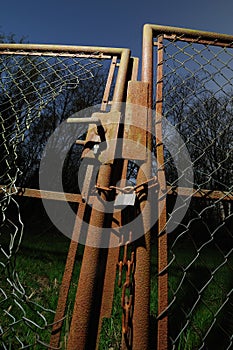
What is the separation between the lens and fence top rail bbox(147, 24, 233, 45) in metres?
0.93

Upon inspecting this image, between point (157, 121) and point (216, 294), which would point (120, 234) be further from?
point (216, 294)

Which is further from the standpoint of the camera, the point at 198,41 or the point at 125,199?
the point at 198,41

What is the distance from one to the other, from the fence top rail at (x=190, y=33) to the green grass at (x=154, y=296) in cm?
79

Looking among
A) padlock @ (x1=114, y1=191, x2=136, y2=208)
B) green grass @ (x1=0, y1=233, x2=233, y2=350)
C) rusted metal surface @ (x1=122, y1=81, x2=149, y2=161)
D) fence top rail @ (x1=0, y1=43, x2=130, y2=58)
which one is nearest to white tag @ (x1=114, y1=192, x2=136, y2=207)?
padlock @ (x1=114, y1=191, x2=136, y2=208)

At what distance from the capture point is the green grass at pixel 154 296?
0.86m

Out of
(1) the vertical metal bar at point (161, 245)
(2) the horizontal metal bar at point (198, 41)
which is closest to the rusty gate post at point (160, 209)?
(1) the vertical metal bar at point (161, 245)

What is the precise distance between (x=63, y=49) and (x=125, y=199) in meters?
0.73

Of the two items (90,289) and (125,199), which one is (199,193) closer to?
(125,199)

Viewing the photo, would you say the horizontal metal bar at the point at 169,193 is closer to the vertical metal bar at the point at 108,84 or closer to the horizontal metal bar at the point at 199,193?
the horizontal metal bar at the point at 199,193

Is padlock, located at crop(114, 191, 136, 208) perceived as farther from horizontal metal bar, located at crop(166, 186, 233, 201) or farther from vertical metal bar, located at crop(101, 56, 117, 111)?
vertical metal bar, located at crop(101, 56, 117, 111)

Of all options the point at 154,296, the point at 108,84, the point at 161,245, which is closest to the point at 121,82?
the point at 108,84

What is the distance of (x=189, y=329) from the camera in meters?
1.06

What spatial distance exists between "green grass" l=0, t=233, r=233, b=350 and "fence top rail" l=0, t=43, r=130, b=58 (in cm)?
76

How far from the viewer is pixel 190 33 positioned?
3.13ft
